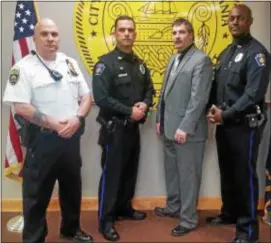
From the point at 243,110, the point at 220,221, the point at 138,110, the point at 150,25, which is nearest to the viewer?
the point at 243,110

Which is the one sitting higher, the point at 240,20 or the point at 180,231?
the point at 240,20

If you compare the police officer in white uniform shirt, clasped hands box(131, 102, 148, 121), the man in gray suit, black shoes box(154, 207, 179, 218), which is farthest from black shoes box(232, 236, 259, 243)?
the police officer in white uniform shirt

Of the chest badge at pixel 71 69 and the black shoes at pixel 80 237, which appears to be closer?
the chest badge at pixel 71 69

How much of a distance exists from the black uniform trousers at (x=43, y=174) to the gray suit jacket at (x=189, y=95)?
74 centimetres

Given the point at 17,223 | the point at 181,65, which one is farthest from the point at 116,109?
the point at 17,223

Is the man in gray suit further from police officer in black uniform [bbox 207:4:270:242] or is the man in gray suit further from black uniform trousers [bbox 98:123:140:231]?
black uniform trousers [bbox 98:123:140:231]

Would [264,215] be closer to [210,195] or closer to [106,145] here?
[210,195]

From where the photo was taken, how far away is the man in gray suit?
2.64 m

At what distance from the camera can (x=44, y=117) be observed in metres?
2.32

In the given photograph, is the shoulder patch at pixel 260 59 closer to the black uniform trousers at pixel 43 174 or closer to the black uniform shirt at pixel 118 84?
the black uniform shirt at pixel 118 84

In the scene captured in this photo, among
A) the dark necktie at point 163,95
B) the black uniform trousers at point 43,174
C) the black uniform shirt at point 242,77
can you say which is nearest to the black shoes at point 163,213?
the dark necktie at point 163,95

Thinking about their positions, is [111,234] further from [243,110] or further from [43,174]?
[243,110]

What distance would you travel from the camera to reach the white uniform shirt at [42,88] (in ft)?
7.61

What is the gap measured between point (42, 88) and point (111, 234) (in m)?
1.14
